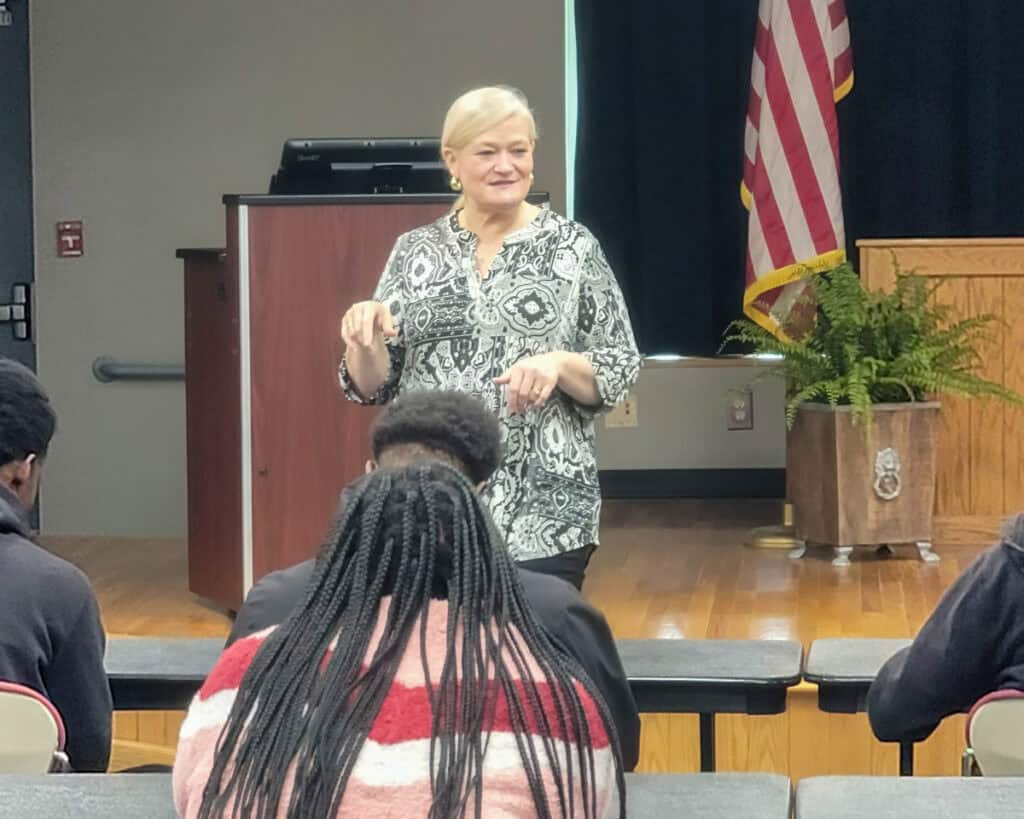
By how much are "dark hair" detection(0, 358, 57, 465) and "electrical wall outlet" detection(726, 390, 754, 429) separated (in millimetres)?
4295

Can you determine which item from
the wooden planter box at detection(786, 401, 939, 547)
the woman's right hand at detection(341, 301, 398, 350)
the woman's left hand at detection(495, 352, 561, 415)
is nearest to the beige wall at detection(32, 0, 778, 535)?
the wooden planter box at detection(786, 401, 939, 547)

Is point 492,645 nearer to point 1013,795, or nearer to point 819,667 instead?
point 1013,795

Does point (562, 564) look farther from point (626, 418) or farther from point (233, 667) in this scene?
point (626, 418)

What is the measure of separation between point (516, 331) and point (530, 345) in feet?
0.09

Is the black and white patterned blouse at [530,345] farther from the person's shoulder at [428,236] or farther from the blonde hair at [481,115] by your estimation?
the blonde hair at [481,115]

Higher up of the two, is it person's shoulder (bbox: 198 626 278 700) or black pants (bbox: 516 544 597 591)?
person's shoulder (bbox: 198 626 278 700)

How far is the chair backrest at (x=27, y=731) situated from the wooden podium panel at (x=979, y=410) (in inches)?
141

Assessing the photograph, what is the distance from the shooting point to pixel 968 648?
6.26 ft

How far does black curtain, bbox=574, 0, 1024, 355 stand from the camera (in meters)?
5.97

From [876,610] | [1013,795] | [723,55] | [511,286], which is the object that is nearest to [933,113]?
[723,55]

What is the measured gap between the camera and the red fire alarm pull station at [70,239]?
6.12 m

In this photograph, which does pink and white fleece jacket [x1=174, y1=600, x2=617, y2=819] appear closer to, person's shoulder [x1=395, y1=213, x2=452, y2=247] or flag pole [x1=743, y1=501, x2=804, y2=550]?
person's shoulder [x1=395, y1=213, x2=452, y2=247]

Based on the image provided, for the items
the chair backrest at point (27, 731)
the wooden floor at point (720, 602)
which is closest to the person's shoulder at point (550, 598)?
the chair backrest at point (27, 731)

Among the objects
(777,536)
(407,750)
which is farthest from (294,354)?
(407,750)
